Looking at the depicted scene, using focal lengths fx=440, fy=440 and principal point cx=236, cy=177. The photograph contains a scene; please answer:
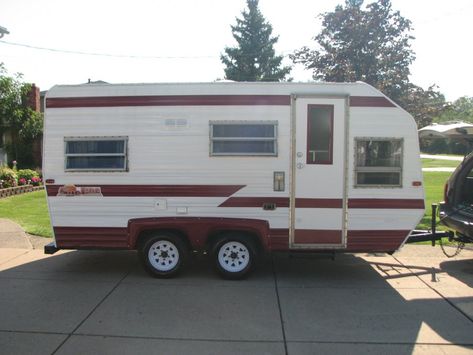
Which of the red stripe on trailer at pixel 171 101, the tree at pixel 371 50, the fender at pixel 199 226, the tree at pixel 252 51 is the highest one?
the tree at pixel 252 51

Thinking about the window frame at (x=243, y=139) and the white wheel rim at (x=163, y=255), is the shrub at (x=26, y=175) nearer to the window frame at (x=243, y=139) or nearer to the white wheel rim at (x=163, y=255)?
the white wheel rim at (x=163, y=255)

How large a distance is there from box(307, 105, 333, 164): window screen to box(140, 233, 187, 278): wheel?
223cm

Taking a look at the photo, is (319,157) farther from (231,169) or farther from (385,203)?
(231,169)

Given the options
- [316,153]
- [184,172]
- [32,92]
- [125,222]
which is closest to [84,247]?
[125,222]

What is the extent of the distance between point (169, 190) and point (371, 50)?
7326mm

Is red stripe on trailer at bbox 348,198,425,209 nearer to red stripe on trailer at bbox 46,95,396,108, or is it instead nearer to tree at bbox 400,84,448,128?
red stripe on trailer at bbox 46,95,396,108

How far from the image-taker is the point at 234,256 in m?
6.33

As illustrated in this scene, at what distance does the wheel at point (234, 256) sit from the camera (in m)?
6.26

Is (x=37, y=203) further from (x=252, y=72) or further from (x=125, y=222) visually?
(x=252, y=72)

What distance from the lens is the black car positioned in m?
6.93

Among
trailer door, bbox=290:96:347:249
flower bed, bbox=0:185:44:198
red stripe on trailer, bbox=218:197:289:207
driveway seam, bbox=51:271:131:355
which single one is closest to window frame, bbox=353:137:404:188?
trailer door, bbox=290:96:347:249

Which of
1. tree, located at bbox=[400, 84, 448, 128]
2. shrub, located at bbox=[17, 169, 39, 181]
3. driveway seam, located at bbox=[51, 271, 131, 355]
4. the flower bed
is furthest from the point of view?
shrub, located at bbox=[17, 169, 39, 181]

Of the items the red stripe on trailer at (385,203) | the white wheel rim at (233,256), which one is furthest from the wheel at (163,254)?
the red stripe on trailer at (385,203)

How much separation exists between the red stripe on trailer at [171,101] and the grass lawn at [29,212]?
3759mm
